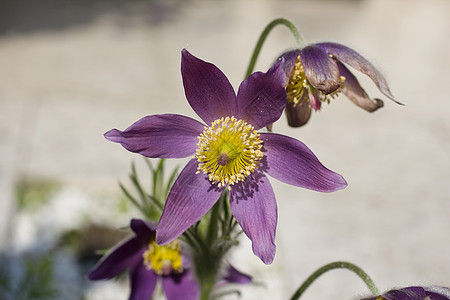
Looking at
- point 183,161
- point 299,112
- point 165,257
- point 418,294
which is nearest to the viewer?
point 418,294

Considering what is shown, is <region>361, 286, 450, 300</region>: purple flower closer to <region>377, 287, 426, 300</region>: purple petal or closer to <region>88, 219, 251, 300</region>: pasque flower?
<region>377, 287, 426, 300</region>: purple petal

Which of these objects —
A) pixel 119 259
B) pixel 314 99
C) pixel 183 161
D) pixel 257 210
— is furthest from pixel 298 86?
pixel 183 161

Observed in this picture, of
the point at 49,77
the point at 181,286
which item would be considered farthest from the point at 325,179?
the point at 49,77

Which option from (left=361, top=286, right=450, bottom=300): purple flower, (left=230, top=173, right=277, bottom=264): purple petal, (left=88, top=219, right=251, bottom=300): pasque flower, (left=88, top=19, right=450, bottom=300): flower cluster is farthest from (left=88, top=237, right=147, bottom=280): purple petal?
(left=361, top=286, right=450, bottom=300): purple flower

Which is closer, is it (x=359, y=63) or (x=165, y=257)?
→ (x=359, y=63)

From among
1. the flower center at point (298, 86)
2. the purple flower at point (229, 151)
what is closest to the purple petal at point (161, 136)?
the purple flower at point (229, 151)

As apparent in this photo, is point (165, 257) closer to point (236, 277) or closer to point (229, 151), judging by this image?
point (236, 277)

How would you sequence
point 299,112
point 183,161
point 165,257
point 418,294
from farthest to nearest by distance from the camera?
point 183,161 < point 165,257 < point 299,112 < point 418,294

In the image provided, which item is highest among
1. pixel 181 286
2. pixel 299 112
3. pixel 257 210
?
pixel 299 112
